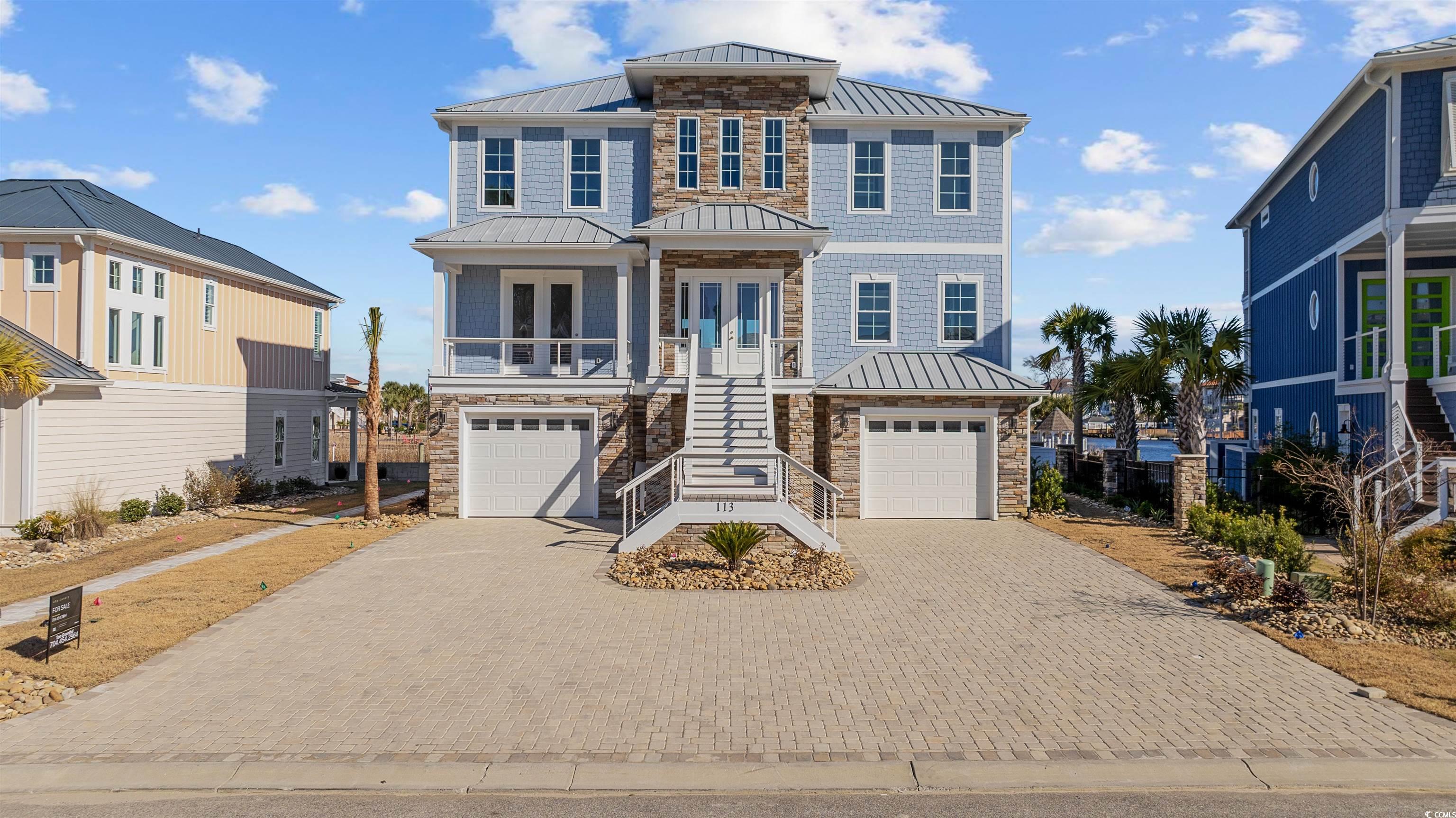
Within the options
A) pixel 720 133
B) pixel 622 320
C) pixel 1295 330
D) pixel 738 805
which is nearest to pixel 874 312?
pixel 720 133

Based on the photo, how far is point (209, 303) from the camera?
2322cm

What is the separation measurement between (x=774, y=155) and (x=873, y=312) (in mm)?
4593

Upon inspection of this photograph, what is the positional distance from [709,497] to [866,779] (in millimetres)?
9191

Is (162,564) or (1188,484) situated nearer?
(162,564)

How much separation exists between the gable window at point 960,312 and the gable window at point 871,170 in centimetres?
272

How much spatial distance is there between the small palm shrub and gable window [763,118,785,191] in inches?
414

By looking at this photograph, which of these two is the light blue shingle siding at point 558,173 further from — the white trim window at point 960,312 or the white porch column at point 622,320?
the white trim window at point 960,312

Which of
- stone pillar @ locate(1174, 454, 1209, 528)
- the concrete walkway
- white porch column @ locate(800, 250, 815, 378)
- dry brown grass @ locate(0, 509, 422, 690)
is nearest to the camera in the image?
dry brown grass @ locate(0, 509, 422, 690)

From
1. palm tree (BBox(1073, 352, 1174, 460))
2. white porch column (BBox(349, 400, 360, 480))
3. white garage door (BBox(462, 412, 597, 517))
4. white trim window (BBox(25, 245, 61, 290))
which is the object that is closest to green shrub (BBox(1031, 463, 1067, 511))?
palm tree (BBox(1073, 352, 1174, 460))

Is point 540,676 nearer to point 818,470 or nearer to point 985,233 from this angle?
point 818,470

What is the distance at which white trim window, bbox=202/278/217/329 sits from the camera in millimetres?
22984

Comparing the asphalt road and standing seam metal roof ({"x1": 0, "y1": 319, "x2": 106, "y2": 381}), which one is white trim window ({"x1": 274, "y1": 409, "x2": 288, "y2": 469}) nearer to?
standing seam metal roof ({"x1": 0, "y1": 319, "x2": 106, "y2": 381})

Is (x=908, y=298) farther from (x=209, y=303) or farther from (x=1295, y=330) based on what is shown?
(x=209, y=303)

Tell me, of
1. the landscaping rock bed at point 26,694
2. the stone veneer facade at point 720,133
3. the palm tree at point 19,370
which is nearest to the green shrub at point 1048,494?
the stone veneer facade at point 720,133
